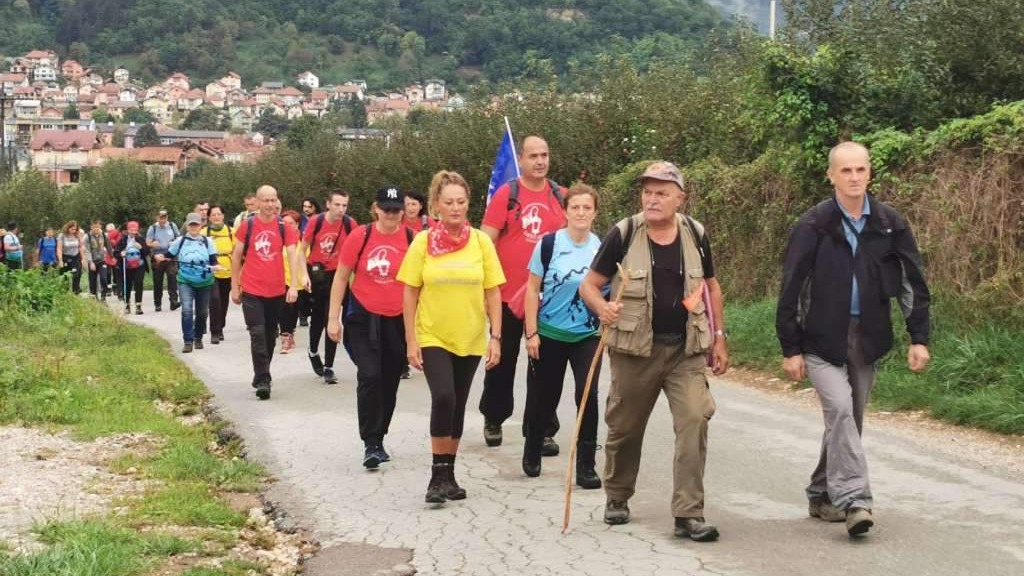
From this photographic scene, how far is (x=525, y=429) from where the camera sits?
855 centimetres

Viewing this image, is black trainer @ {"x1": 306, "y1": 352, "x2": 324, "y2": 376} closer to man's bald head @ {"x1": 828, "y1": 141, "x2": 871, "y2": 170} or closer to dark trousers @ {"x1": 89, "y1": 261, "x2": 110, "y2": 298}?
man's bald head @ {"x1": 828, "y1": 141, "x2": 871, "y2": 170}

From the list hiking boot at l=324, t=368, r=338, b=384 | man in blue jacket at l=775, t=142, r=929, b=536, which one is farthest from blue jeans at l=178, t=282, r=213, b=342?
man in blue jacket at l=775, t=142, r=929, b=536

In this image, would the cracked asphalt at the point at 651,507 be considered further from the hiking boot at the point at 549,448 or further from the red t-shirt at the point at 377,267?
the red t-shirt at the point at 377,267

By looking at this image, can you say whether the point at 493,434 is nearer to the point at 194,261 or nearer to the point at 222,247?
the point at 194,261

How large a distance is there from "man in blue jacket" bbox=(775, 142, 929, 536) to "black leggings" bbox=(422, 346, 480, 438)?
2.04 m

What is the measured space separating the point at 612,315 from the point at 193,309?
11.3 m

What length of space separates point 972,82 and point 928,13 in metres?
0.86

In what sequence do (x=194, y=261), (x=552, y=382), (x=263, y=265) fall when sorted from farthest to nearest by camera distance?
(x=194, y=261) → (x=263, y=265) → (x=552, y=382)

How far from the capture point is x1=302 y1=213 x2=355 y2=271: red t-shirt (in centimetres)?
1408

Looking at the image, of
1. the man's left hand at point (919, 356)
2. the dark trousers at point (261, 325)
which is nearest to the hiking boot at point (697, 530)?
the man's left hand at point (919, 356)

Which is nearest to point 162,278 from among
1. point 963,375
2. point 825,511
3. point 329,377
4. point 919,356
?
point 329,377

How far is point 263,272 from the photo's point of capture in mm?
12930

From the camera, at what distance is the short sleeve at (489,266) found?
26.0 feet

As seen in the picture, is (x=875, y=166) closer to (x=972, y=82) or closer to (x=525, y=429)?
(x=972, y=82)
